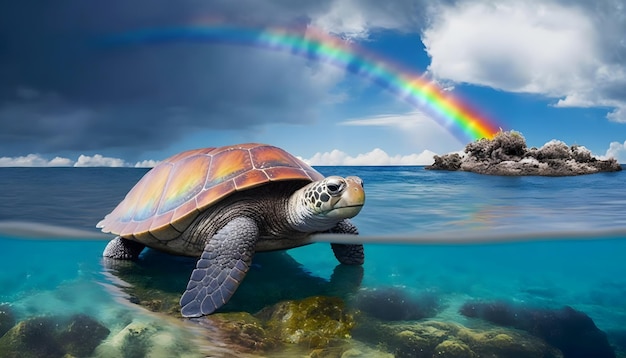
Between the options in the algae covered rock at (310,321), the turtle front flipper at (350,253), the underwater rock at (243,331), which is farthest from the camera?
the turtle front flipper at (350,253)

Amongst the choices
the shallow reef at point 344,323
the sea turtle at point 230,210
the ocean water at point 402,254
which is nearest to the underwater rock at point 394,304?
the shallow reef at point 344,323

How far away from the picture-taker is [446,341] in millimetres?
3668

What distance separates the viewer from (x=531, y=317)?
16.9 feet

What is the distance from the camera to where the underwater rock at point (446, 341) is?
3.52m

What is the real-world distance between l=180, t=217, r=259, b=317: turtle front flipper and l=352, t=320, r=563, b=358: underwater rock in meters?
1.18

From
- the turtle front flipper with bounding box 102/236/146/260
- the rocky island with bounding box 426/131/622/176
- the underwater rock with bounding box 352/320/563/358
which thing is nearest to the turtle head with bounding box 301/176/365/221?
the underwater rock with bounding box 352/320/563/358

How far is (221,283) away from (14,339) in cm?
188

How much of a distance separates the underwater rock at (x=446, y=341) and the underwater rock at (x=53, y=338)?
2.29 m

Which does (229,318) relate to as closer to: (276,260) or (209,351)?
(209,351)

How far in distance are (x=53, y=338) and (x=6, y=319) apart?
3.27 feet

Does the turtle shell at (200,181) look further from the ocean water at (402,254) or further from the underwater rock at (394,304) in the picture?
the underwater rock at (394,304)

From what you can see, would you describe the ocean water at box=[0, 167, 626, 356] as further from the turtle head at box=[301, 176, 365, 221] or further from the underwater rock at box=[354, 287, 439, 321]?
the turtle head at box=[301, 176, 365, 221]

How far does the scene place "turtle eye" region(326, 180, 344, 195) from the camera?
12.3 feet

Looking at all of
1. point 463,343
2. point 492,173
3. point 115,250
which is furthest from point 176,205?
point 492,173
